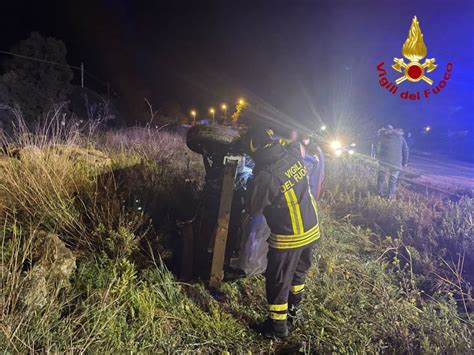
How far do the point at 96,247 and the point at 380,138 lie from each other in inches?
261

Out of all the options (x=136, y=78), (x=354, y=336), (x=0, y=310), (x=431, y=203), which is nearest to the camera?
(x=0, y=310)

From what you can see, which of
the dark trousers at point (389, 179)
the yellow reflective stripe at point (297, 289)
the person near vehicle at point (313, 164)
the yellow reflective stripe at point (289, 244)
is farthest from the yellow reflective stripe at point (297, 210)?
the dark trousers at point (389, 179)

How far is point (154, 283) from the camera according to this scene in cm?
279

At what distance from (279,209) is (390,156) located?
546 centimetres

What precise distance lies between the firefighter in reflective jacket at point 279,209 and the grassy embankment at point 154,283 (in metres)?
0.35

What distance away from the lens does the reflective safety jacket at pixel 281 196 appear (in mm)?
2352

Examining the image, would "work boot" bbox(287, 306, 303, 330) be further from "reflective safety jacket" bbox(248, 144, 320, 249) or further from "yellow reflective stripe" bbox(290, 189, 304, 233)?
"yellow reflective stripe" bbox(290, 189, 304, 233)

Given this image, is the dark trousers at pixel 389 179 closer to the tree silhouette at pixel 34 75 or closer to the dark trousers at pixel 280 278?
the dark trousers at pixel 280 278

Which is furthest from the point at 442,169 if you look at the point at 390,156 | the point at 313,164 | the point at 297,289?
the point at 297,289

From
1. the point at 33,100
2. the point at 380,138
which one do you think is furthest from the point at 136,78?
the point at 380,138

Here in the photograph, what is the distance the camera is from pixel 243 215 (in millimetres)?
2920

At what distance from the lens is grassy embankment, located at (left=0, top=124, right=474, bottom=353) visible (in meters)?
2.06

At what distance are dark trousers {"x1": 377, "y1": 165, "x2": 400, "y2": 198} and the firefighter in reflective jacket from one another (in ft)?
15.6

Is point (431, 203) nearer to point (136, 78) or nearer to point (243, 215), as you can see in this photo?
point (243, 215)
